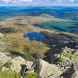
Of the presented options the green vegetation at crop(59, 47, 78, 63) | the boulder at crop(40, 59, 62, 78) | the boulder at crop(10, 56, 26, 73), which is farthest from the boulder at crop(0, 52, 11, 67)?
the green vegetation at crop(59, 47, 78, 63)

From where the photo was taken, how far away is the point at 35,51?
13.3 feet

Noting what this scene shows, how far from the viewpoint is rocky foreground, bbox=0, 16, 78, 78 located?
13.0 feet

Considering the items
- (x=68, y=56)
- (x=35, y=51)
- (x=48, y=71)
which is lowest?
(x=48, y=71)

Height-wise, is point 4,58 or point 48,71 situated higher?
point 4,58

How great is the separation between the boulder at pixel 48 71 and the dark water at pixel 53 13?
34.3 inches

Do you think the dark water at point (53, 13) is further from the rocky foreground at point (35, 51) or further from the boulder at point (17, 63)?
the boulder at point (17, 63)

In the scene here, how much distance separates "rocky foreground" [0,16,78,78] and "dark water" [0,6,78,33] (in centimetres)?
12

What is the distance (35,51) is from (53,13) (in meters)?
1.02

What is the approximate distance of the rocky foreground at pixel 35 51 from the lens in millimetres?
3955

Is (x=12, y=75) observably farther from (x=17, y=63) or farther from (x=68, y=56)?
(x=68, y=56)

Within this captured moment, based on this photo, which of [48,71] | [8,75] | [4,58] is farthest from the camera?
[4,58]

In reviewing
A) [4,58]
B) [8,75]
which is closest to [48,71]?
[8,75]

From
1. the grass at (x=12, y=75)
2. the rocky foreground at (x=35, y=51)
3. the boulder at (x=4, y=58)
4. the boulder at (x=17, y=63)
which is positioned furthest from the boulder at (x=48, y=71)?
the boulder at (x=4, y=58)

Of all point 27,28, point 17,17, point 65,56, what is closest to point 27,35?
point 27,28
